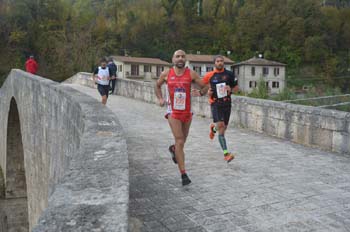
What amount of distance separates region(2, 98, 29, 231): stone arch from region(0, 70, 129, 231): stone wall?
18.9 ft

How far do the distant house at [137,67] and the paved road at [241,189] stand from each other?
43934 millimetres

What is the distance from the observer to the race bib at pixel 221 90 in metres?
5.79

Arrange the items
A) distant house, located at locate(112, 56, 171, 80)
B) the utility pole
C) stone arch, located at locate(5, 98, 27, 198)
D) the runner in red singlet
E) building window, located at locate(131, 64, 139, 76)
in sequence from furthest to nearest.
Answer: the utility pole < building window, located at locate(131, 64, 139, 76) < distant house, located at locate(112, 56, 171, 80) < stone arch, located at locate(5, 98, 27, 198) < the runner in red singlet

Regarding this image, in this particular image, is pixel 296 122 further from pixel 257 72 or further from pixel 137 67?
pixel 257 72

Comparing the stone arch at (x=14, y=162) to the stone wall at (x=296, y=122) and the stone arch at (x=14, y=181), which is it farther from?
the stone wall at (x=296, y=122)

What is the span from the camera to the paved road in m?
3.46

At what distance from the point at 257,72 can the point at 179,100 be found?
51.5 metres

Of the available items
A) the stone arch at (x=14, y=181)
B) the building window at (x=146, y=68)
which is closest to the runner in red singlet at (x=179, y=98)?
the stone arch at (x=14, y=181)

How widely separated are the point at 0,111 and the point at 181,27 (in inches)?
1997

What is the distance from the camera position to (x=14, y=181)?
709 inches

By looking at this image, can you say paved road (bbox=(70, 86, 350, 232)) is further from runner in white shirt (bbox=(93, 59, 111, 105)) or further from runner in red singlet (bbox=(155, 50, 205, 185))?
runner in white shirt (bbox=(93, 59, 111, 105))

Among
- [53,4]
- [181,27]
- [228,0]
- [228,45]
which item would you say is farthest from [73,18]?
[228,0]

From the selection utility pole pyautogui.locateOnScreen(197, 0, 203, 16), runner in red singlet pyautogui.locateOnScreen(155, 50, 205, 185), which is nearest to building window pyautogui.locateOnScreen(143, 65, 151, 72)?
utility pole pyautogui.locateOnScreen(197, 0, 203, 16)

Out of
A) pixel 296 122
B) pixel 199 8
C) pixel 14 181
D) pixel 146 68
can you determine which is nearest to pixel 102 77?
pixel 296 122
